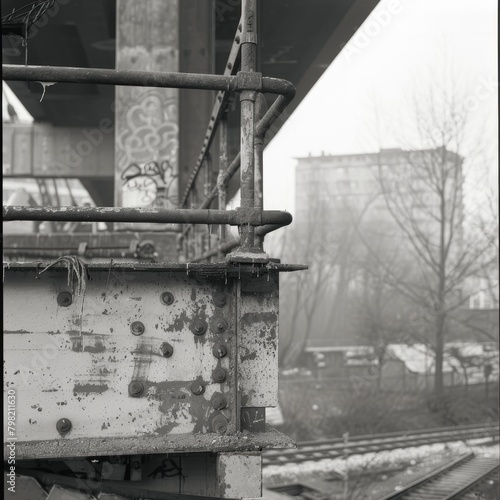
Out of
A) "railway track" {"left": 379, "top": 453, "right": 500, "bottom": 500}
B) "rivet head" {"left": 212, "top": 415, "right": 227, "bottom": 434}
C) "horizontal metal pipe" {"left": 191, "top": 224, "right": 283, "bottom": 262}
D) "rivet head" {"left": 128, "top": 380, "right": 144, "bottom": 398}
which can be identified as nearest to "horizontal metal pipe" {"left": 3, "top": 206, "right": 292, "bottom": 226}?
"horizontal metal pipe" {"left": 191, "top": 224, "right": 283, "bottom": 262}

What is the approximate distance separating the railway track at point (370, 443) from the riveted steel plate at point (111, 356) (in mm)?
10848

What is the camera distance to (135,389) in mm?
2357

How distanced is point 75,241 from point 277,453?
6984 millimetres

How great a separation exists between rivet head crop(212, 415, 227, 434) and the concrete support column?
4965 millimetres

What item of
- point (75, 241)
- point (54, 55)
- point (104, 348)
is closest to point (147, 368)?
point (104, 348)

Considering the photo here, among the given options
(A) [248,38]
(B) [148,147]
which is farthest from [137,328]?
(B) [148,147]

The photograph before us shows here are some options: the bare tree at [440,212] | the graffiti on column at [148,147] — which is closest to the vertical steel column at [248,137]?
the graffiti on column at [148,147]

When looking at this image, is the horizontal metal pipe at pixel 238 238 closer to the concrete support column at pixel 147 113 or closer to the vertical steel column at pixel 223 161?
the vertical steel column at pixel 223 161

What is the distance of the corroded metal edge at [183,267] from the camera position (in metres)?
2.31

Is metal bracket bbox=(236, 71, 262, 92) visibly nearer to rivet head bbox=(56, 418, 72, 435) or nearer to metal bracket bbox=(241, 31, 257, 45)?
metal bracket bbox=(241, 31, 257, 45)

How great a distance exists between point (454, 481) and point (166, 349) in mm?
10936

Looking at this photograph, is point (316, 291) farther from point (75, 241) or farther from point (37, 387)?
point (37, 387)

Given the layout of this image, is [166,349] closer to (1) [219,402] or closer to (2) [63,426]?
(1) [219,402]

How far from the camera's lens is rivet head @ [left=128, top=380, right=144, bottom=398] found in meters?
2.36
